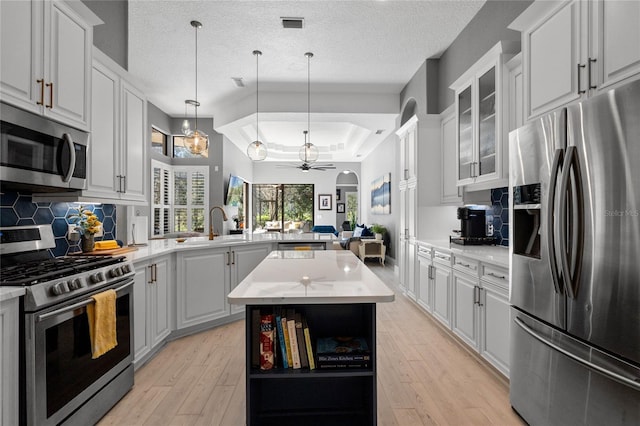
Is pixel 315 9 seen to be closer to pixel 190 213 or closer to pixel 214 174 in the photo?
pixel 214 174

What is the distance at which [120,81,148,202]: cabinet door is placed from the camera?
271 centimetres

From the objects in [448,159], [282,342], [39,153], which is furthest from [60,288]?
[448,159]

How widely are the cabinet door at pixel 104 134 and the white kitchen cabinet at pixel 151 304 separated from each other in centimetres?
66

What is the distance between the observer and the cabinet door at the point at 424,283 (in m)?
3.63

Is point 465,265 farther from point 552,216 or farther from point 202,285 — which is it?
point 202,285

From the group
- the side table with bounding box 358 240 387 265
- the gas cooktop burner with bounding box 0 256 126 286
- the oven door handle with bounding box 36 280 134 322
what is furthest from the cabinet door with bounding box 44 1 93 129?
the side table with bounding box 358 240 387 265

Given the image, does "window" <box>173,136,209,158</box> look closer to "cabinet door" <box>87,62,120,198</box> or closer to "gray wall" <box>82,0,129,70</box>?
"gray wall" <box>82,0,129,70</box>

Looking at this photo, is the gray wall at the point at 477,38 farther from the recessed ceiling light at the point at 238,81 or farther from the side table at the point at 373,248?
the side table at the point at 373,248

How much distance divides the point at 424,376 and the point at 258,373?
5.12 feet

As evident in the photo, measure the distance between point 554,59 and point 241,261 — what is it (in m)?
3.20

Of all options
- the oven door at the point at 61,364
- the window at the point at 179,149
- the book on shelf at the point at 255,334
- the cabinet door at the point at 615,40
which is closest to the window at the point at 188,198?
the window at the point at 179,149

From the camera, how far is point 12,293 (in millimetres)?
1376

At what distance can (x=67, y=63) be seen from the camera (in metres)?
1.98

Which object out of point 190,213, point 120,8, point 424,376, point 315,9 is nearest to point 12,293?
point 424,376
